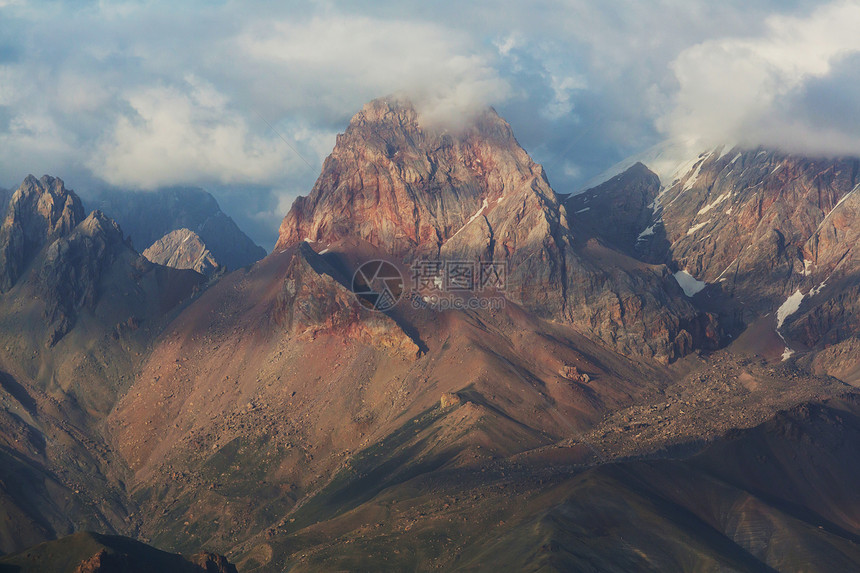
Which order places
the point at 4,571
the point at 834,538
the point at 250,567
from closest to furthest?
1. the point at 4,571
2. the point at 834,538
3. the point at 250,567

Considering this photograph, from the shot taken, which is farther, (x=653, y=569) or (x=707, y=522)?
(x=707, y=522)

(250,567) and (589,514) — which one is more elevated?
(589,514)

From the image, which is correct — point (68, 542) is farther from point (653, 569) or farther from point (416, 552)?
point (653, 569)

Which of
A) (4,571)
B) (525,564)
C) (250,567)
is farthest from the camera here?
(250,567)

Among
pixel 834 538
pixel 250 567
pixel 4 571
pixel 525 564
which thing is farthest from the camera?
pixel 250 567

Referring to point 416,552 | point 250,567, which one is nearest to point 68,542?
point 250,567

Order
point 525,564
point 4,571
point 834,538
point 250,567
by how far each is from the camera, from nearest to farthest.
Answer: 1. point 4,571
2. point 525,564
3. point 834,538
4. point 250,567

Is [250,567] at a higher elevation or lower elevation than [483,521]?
lower

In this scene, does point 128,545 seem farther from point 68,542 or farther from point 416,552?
point 416,552

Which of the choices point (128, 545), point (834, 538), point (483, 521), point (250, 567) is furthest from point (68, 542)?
point (834, 538)
